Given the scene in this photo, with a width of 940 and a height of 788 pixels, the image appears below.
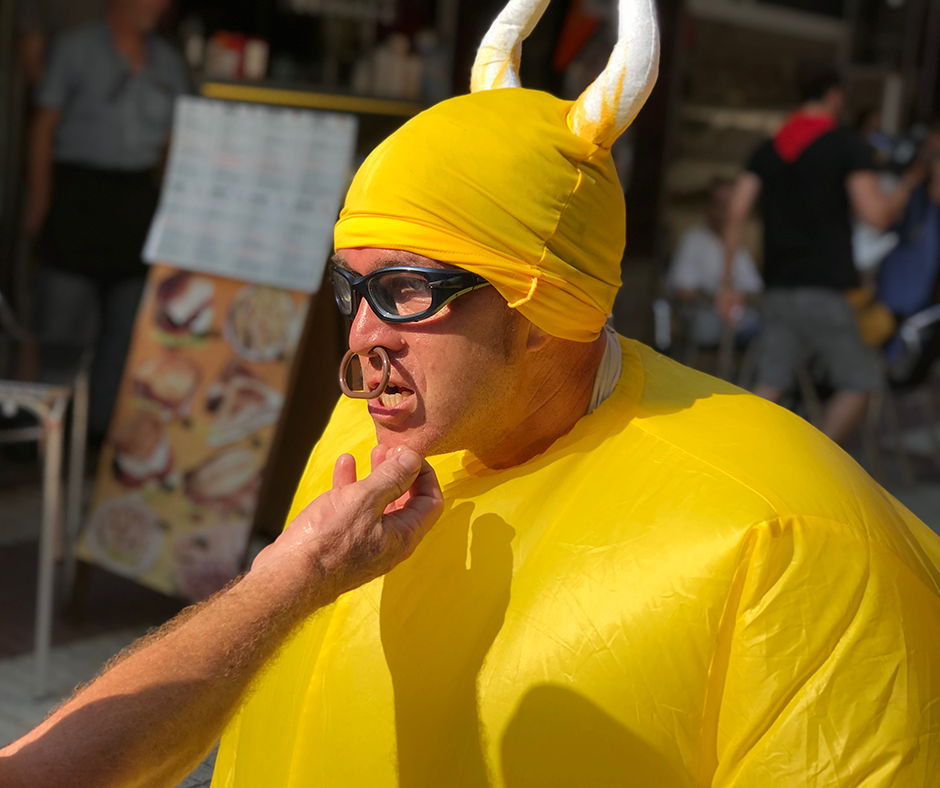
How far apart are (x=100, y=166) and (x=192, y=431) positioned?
6.97ft

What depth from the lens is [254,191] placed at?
393cm

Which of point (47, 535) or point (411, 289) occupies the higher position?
point (411, 289)

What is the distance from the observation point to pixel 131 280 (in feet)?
18.4

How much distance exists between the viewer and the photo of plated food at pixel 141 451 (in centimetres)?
400

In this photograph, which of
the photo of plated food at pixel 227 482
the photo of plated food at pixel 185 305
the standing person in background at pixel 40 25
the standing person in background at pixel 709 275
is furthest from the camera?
the standing person in background at pixel 709 275

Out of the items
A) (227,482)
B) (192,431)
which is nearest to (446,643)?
(227,482)

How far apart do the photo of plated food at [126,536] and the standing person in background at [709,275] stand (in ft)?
13.3

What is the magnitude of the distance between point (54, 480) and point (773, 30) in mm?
7887

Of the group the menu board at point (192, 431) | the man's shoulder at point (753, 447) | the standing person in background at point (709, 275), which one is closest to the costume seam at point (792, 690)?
the man's shoulder at point (753, 447)

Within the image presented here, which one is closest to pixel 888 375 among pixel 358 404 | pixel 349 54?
pixel 349 54

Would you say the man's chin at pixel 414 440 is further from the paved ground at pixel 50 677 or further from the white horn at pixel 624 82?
the paved ground at pixel 50 677

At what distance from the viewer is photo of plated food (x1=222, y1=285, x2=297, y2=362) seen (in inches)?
151

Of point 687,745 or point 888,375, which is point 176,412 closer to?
point 687,745

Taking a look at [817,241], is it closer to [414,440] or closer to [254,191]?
[254,191]
